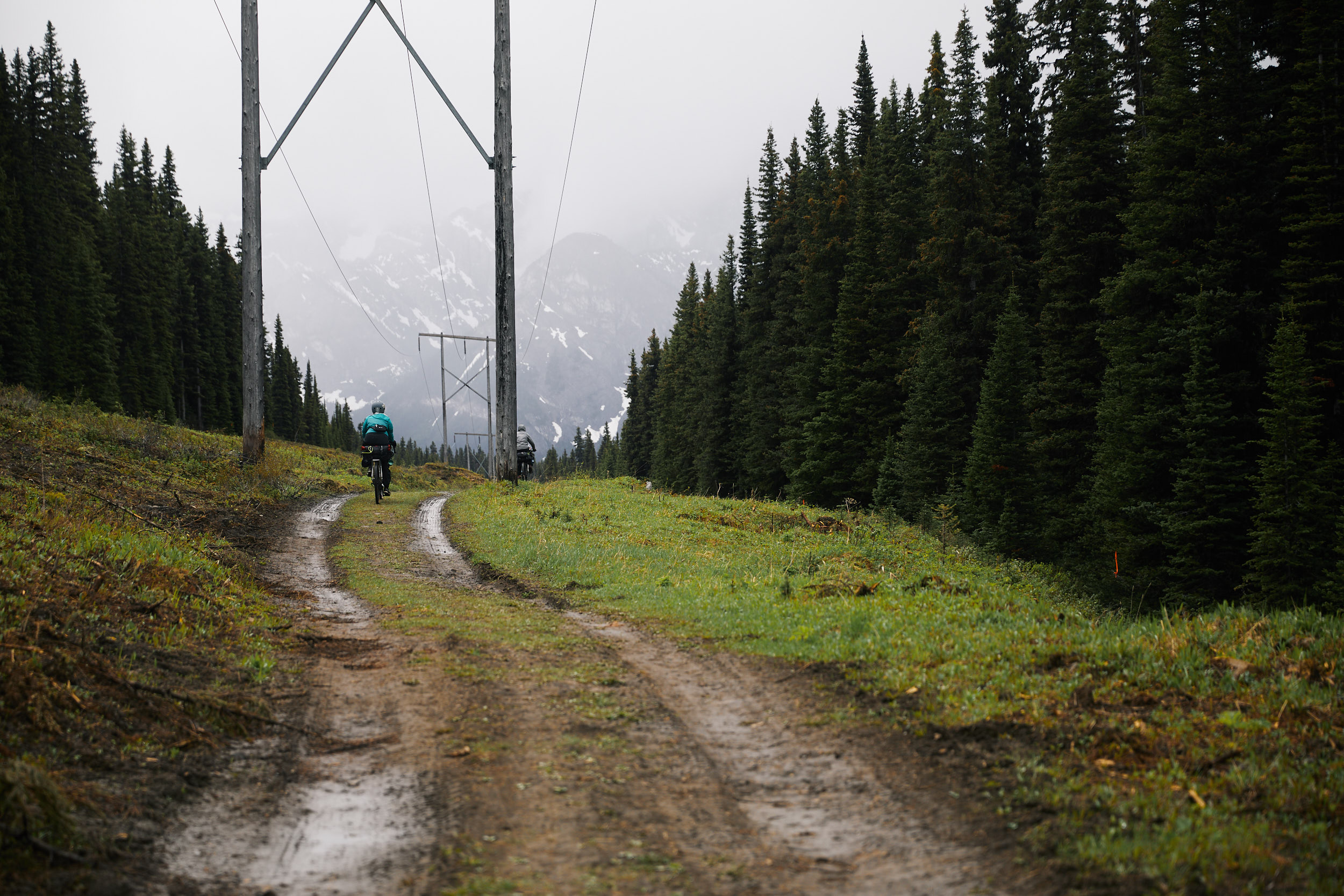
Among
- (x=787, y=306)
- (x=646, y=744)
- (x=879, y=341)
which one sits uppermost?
(x=787, y=306)

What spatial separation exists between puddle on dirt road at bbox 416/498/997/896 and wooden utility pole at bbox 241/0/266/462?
1947 centimetres

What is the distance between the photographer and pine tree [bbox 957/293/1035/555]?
32.1 metres

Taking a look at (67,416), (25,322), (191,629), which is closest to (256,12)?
(67,416)

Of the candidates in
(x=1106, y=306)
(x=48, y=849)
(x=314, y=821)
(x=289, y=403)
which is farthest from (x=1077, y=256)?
(x=289, y=403)

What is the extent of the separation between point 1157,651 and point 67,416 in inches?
1066

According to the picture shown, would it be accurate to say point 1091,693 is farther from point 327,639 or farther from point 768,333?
point 768,333

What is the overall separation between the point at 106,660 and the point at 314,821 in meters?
2.82

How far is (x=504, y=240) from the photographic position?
2386cm

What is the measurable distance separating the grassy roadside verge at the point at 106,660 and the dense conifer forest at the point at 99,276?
34728 millimetres

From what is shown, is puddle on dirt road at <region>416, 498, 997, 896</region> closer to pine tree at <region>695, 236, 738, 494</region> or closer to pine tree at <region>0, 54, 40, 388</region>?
pine tree at <region>695, 236, 738, 494</region>

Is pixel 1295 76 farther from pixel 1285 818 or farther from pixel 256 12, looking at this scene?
pixel 256 12

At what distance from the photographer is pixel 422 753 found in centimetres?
541

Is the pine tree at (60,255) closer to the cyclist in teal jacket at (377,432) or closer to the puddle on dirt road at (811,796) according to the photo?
the cyclist in teal jacket at (377,432)

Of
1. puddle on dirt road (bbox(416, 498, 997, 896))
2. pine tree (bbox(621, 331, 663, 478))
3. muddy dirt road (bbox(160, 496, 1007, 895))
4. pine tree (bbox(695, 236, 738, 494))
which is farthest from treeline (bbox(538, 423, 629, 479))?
puddle on dirt road (bbox(416, 498, 997, 896))
